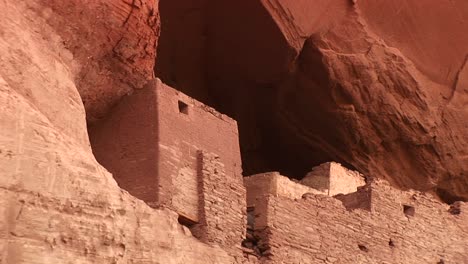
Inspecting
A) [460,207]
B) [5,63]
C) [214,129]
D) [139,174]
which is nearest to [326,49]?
[460,207]

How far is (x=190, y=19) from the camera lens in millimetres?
16219

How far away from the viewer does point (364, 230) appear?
13367mm

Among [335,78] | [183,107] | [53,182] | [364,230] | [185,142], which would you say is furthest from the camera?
[335,78]

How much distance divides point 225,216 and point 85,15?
2471 mm

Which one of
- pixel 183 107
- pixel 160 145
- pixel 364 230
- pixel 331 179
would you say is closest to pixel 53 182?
pixel 160 145

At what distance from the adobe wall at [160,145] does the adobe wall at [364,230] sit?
2.37ft

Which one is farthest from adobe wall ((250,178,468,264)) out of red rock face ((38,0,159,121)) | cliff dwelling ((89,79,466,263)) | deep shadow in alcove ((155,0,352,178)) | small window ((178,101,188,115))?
deep shadow in alcove ((155,0,352,178))

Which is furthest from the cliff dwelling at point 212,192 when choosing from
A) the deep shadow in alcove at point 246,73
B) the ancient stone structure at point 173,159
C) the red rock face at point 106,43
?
the deep shadow in alcove at point 246,73

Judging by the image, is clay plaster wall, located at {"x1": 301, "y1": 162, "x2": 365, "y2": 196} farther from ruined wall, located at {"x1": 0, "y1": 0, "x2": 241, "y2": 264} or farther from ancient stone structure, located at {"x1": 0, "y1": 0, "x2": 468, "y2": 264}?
ruined wall, located at {"x1": 0, "y1": 0, "x2": 241, "y2": 264}

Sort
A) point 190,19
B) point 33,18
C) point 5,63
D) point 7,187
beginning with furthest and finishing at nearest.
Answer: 1. point 190,19
2. point 33,18
3. point 5,63
4. point 7,187

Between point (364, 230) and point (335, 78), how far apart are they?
3.38 meters

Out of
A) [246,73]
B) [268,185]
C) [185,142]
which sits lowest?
[185,142]

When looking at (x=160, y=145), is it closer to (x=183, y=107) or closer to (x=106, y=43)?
(x=183, y=107)

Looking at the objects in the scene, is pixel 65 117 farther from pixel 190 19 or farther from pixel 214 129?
pixel 190 19
